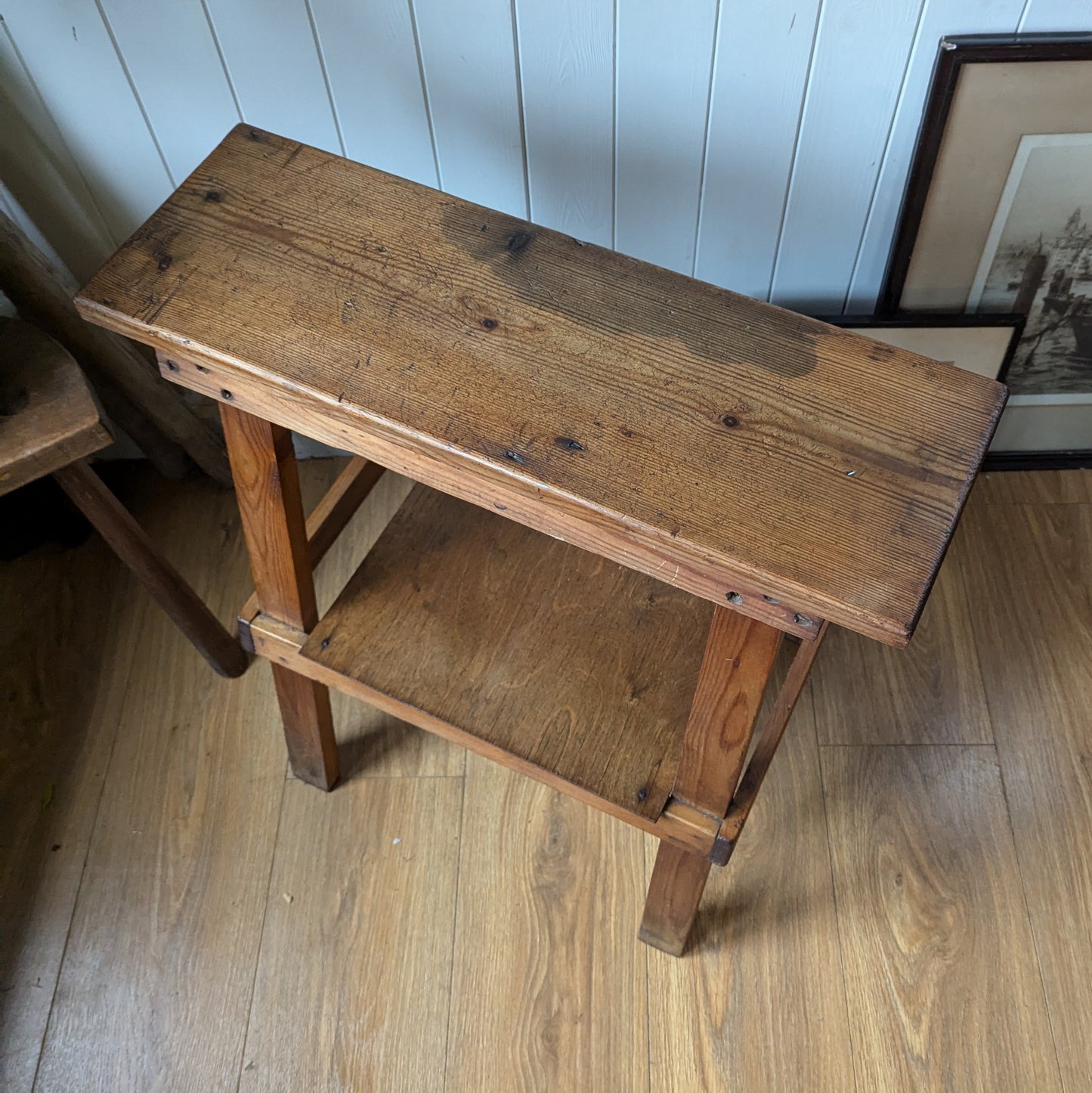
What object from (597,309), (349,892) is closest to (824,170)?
(597,309)

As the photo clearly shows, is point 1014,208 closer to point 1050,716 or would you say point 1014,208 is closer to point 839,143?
point 839,143

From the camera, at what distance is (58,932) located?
3.96 ft

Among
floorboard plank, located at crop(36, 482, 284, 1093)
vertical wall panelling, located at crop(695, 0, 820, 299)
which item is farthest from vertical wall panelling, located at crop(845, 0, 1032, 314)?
floorboard plank, located at crop(36, 482, 284, 1093)

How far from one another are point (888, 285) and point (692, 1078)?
3.07 ft

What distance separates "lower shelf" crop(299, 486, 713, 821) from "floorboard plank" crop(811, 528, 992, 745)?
1.17 feet

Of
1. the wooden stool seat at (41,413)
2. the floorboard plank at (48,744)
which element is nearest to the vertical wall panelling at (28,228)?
the wooden stool seat at (41,413)

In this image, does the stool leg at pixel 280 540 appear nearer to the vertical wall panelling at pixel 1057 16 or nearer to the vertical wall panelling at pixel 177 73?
the vertical wall panelling at pixel 177 73

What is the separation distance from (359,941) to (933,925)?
2.16 ft

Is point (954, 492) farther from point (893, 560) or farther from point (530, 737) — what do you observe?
point (530, 737)

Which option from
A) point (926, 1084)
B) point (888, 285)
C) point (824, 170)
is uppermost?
point (824, 170)

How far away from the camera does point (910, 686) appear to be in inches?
53.9

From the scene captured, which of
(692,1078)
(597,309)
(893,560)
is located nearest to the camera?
(893,560)

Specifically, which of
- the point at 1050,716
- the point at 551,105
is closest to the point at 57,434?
the point at 551,105

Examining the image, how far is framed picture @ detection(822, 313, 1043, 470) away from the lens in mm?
1293
